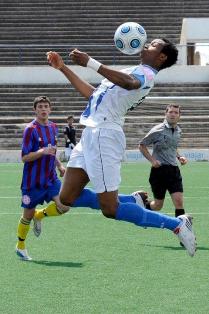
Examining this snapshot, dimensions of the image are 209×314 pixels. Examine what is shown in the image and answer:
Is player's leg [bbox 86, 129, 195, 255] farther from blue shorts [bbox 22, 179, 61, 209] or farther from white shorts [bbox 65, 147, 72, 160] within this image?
white shorts [bbox 65, 147, 72, 160]

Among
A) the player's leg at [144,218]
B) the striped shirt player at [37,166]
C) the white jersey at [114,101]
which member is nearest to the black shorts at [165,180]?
the striped shirt player at [37,166]

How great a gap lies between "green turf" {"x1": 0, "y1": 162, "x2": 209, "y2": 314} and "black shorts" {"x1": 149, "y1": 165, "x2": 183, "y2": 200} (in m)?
0.54

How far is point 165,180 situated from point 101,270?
312 cm

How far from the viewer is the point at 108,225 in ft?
42.7

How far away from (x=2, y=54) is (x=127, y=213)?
31583mm

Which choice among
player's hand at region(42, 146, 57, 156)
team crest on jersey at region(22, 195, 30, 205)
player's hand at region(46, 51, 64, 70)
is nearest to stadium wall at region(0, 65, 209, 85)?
team crest on jersey at region(22, 195, 30, 205)

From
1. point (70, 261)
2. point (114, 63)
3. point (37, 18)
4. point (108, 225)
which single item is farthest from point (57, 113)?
point (70, 261)

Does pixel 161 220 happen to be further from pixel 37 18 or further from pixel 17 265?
pixel 37 18

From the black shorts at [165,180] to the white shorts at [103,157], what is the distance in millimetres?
3444

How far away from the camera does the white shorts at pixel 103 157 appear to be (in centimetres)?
826

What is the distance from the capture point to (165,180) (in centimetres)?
1180

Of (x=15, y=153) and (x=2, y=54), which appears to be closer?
(x=15, y=153)

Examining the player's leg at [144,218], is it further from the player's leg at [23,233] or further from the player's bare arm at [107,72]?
the player's leg at [23,233]

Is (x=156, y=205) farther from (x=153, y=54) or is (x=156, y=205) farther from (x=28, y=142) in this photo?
(x=153, y=54)
